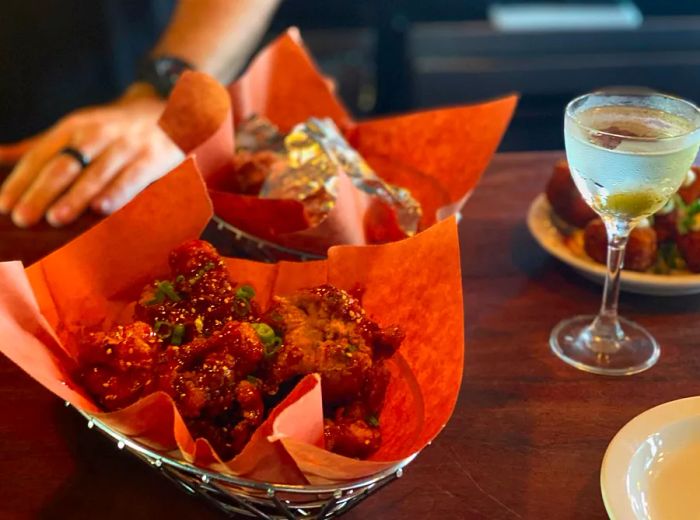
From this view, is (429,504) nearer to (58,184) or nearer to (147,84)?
(58,184)

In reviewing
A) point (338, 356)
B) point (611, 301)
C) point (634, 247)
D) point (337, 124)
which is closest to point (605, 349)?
point (611, 301)

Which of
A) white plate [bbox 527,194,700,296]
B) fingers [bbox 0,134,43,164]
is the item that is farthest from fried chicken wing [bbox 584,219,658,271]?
fingers [bbox 0,134,43,164]

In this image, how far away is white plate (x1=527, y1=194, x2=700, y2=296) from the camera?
98cm

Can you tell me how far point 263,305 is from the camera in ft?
2.76

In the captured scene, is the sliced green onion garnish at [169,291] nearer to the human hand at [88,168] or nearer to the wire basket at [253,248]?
the wire basket at [253,248]

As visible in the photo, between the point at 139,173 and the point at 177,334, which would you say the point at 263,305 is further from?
the point at 139,173

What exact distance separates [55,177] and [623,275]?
2.78ft

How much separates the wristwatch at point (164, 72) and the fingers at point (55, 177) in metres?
0.24

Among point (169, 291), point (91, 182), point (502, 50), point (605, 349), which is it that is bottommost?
point (502, 50)

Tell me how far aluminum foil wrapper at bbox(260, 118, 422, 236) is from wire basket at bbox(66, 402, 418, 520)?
41cm

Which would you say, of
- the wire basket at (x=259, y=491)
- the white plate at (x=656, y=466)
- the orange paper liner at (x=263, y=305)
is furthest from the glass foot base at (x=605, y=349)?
the wire basket at (x=259, y=491)

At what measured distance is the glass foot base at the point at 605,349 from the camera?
88 centimetres

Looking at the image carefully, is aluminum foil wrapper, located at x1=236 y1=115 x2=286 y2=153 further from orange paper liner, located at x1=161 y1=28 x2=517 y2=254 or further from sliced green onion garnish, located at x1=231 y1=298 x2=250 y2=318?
sliced green onion garnish, located at x1=231 y1=298 x2=250 y2=318

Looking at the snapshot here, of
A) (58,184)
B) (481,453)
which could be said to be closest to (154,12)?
(58,184)
